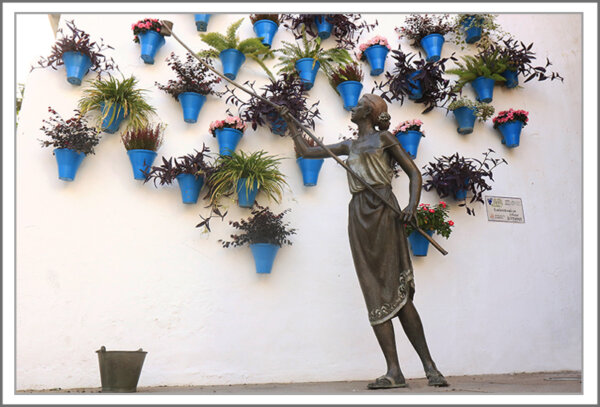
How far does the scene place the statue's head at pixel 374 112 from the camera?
3.23 meters

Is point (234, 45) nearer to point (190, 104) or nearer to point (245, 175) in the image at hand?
point (190, 104)

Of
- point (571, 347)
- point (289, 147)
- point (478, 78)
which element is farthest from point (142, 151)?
point (571, 347)

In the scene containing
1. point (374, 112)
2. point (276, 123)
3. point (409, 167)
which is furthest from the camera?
point (276, 123)

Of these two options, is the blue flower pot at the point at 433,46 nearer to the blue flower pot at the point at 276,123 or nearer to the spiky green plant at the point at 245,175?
the blue flower pot at the point at 276,123

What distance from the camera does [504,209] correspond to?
4.35 meters

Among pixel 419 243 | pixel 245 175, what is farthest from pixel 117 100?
pixel 419 243

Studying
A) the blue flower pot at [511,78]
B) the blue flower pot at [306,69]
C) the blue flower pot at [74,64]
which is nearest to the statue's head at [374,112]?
the blue flower pot at [306,69]

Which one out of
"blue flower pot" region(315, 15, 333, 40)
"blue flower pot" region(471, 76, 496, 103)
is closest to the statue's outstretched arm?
"blue flower pot" region(315, 15, 333, 40)

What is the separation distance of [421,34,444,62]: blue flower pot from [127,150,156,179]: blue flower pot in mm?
2336

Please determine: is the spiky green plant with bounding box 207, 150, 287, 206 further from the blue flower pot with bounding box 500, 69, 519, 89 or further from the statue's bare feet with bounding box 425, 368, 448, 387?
the blue flower pot with bounding box 500, 69, 519, 89

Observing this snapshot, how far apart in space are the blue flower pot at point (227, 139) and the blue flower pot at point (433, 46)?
1.71 metres

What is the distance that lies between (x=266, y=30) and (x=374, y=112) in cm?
156

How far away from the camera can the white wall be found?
3762 mm

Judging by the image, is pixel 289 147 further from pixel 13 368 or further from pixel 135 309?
pixel 13 368
